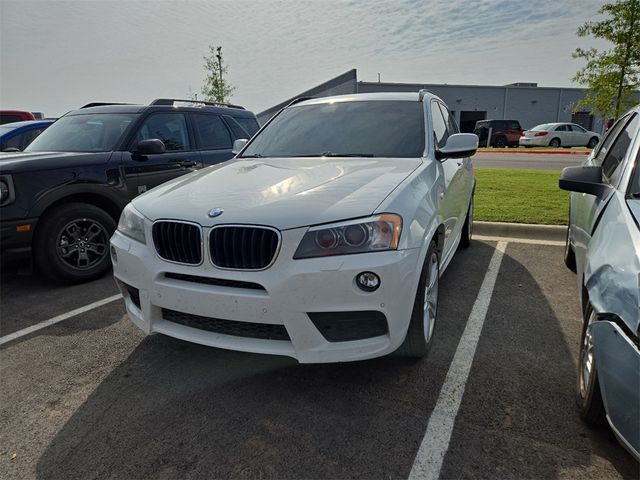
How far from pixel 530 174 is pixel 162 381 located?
11000 mm

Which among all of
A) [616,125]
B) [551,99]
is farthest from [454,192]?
[551,99]

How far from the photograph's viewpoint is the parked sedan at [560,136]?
26.4 m

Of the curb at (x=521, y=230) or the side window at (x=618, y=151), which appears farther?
the curb at (x=521, y=230)

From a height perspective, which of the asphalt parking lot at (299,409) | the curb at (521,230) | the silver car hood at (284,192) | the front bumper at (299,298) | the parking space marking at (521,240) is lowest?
the asphalt parking lot at (299,409)

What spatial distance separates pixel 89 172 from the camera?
4.61 meters

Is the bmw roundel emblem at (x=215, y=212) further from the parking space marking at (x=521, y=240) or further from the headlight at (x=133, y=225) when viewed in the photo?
the parking space marking at (x=521, y=240)

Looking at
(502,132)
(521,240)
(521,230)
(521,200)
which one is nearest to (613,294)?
(521,240)

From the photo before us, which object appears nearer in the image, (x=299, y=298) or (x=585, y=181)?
(x=299, y=298)

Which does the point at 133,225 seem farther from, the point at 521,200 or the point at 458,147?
the point at 521,200

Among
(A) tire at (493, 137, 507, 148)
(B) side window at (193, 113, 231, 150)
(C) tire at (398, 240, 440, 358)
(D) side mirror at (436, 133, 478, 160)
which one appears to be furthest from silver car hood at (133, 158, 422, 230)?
(A) tire at (493, 137, 507, 148)

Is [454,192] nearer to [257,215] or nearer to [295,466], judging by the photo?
[257,215]

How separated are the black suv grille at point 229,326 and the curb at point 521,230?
4672 mm

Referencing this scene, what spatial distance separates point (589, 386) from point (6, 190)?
15.7 feet

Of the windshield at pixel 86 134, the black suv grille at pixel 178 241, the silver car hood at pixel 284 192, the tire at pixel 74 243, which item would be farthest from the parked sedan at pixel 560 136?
the black suv grille at pixel 178 241
